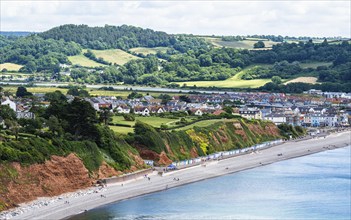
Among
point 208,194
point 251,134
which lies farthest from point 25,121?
point 251,134

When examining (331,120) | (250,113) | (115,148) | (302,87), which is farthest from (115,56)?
(115,148)

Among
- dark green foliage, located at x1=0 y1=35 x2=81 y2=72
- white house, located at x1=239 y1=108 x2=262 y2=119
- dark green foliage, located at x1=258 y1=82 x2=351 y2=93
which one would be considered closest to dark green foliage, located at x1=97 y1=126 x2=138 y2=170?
white house, located at x1=239 y1=108 x2=262 y2=119

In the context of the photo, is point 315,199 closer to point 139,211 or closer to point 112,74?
point 139,211

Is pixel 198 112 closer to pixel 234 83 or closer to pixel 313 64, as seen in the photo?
pixel 234 83

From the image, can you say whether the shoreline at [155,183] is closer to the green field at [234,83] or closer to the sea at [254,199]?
the sea at [254,199]

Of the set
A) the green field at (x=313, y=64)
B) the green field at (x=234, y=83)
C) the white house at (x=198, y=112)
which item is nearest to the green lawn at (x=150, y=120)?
the white house at (x=198, y=112)
